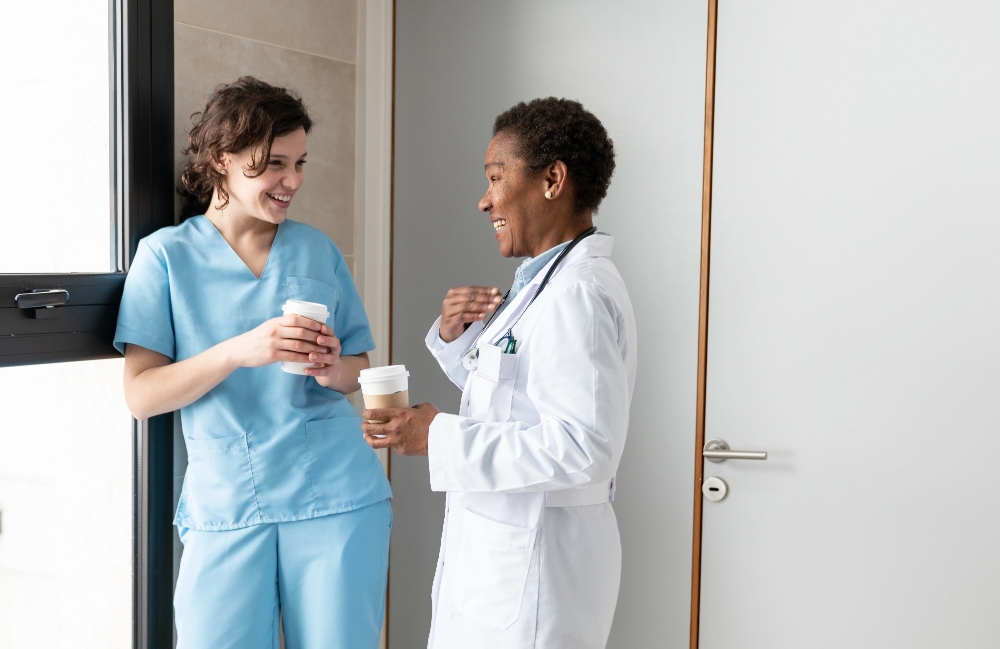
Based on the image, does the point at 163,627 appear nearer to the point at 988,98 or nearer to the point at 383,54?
the point at 383,54

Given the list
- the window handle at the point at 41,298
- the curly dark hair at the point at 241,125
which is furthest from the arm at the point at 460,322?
the window handle at the point at 41,298

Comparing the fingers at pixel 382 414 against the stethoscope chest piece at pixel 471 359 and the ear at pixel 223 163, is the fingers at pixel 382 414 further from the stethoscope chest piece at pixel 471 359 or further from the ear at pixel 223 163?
the ear at pixel 223 163

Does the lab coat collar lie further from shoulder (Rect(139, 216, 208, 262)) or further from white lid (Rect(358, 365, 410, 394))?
shoulder (Rect(139, 216, 208, 262))

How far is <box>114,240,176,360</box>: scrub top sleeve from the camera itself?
4.64 ft

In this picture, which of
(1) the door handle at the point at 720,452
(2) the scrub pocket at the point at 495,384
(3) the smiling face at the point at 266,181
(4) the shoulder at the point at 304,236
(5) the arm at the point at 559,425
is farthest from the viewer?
(1) the door handle at the point at 720,452

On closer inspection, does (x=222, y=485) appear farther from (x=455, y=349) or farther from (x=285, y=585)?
(x=455, y=349)

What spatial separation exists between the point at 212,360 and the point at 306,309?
0.19m

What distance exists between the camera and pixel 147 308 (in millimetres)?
1417

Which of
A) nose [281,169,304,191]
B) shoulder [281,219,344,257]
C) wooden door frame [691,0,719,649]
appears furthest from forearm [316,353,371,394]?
wooden door frame [691,0,719,649]

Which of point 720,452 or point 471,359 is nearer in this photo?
point 471,359

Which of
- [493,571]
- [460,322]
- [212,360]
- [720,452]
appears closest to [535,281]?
[460,322]

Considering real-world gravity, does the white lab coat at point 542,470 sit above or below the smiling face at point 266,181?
below

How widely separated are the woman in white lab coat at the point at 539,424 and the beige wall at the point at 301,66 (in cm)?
72

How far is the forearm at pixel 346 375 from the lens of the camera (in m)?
1.52
